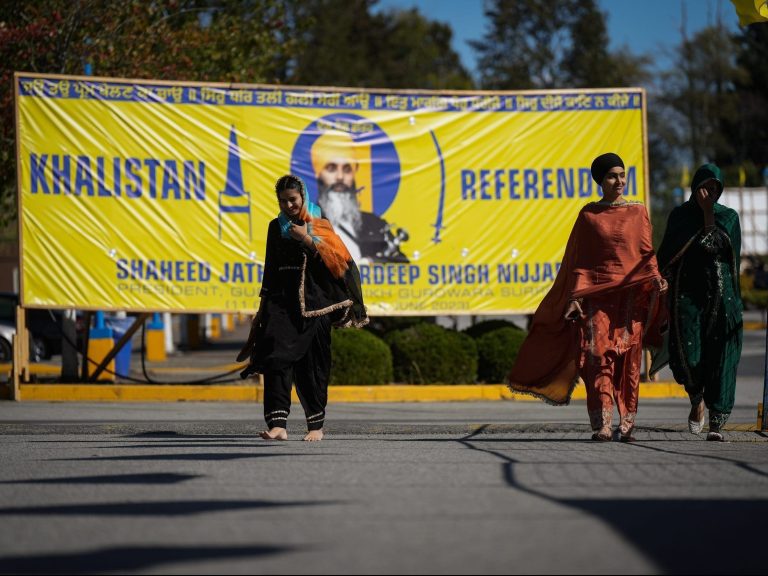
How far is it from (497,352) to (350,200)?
8.39ft

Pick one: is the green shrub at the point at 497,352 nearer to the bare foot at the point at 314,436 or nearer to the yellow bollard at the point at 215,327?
the bare foot at the point at 314,436

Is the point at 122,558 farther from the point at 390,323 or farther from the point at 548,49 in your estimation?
the point at 548,49

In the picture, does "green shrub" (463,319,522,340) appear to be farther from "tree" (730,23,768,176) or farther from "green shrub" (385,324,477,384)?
"tree" (730,23,768,176)

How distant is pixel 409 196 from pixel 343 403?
261 cm

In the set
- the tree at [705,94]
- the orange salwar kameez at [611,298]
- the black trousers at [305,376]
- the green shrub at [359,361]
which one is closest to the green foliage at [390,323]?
the green shrub at [359,361]

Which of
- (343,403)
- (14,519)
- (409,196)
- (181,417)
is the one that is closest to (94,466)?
(14,519)

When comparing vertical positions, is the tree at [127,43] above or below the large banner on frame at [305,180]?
above

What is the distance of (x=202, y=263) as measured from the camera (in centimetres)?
1675

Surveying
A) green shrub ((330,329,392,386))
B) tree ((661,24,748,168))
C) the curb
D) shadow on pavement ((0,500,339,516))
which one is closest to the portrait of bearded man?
green shrub ((330,329,392,386))

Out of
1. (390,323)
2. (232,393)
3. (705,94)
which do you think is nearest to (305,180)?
(232,393)

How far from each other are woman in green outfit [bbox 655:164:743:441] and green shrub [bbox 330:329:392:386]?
24.1 ft

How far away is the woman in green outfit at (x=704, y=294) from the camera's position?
32.0 ft

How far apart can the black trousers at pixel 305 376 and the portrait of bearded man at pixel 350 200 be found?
7.04 meters

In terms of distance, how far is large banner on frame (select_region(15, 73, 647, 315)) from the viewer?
16516 millimetres
